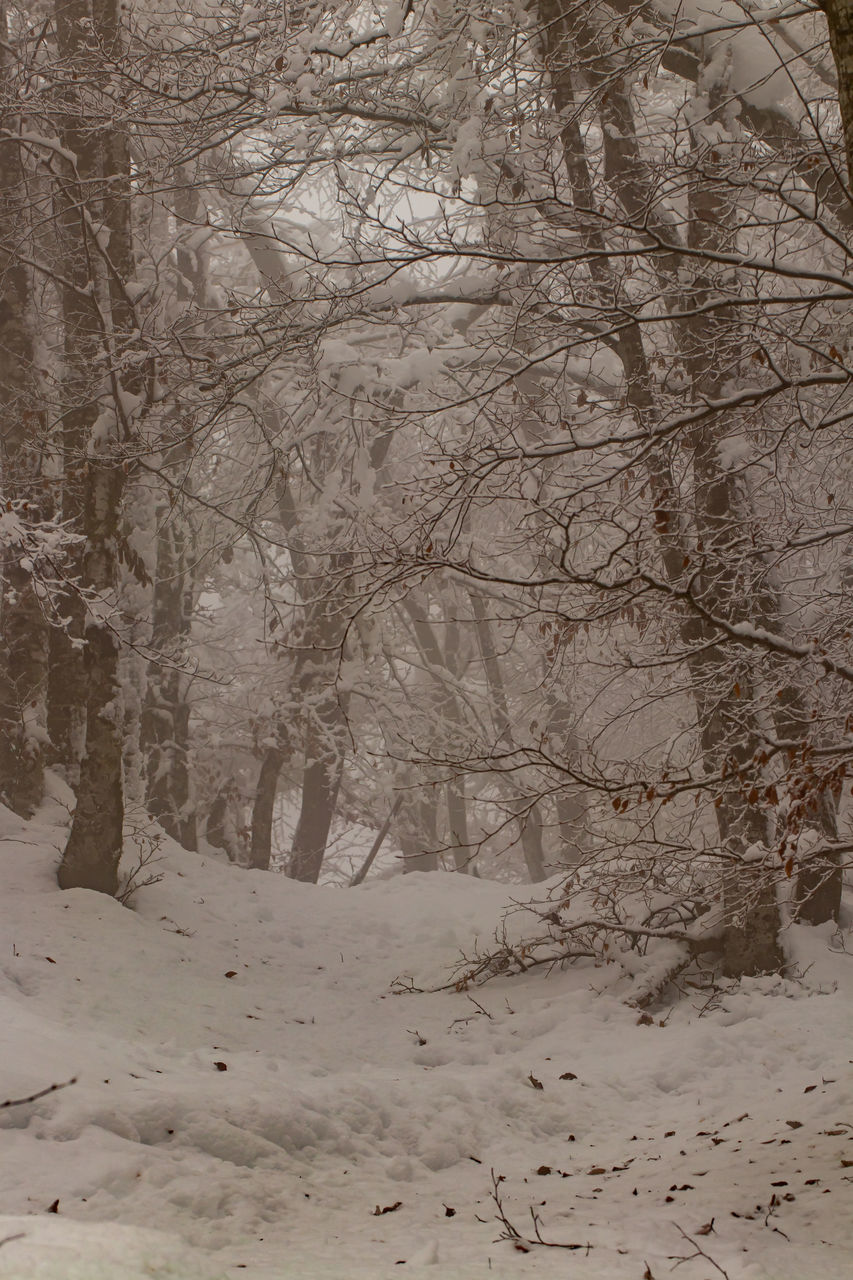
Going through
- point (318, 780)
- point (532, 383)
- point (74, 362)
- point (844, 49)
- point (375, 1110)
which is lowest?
point (375, 1110)

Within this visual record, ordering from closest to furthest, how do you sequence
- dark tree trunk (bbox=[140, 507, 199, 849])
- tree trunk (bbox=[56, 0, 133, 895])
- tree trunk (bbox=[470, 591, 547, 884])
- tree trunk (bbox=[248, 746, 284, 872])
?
tree trunk (bbox=[56, 0, 133, 895]) → dark tree trunk (bbox=[140, 507, 199, 849]) → tree trunk (bbox=[248, 746, 284, 872]) → tree trunk (bbox=[470, 591, 547, 884])

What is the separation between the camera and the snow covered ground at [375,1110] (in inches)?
133

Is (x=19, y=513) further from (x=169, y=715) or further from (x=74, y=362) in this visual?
(x=169, y=715)

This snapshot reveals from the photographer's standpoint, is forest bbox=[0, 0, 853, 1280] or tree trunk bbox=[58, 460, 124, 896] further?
tree trunk bbox=[58, 460, 124, 896]

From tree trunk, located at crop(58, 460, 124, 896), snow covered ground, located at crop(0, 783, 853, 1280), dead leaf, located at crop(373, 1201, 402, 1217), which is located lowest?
dead leaf, located at crop(373, 1201, 402, 1217)

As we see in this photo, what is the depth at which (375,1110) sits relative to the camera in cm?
499

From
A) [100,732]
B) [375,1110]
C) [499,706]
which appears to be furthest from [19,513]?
[499,706]

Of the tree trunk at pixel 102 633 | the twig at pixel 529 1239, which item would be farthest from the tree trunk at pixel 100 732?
the twig at pixel 529 1239

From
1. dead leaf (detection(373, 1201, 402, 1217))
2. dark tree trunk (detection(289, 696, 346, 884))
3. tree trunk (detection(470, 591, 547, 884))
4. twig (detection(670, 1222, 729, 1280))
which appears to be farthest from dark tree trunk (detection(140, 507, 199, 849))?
twig (detection(670, 1222, 729, 1280))

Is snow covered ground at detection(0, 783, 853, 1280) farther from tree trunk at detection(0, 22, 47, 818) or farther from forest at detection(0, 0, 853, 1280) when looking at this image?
tree trunk at detection(0, 22, 47, 818)

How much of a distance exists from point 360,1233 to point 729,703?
4202 millimetres

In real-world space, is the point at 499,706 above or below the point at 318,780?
above

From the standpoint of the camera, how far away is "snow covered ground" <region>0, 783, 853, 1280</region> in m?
3.38

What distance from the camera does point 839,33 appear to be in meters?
3.40
